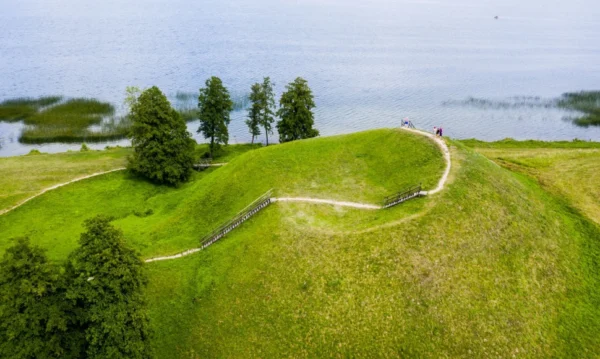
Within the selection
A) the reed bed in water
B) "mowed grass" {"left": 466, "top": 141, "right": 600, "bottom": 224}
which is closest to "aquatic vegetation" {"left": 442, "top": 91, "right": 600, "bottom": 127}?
"mowed grass" {"left": 466, "top": 141, "right": 600, "bottom": 224}

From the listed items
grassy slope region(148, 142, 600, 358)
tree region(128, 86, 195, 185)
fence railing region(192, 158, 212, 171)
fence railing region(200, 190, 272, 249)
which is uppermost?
tree region(128, 86, 195, 185)

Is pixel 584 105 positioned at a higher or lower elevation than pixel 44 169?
higher

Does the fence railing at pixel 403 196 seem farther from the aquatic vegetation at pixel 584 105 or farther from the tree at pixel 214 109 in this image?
the aquatic vegetation at pixel 584 105

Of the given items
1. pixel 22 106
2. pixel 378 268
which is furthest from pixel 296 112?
pixel 22 106

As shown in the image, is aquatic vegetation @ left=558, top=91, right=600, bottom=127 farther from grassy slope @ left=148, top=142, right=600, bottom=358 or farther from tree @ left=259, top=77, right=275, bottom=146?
tree @ left=259, top=77, right=275, bottom=146

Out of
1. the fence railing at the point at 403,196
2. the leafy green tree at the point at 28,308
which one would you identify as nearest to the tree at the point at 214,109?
the fence railing at the point at 403,196

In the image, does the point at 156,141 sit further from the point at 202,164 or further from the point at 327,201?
the point at 327,201
